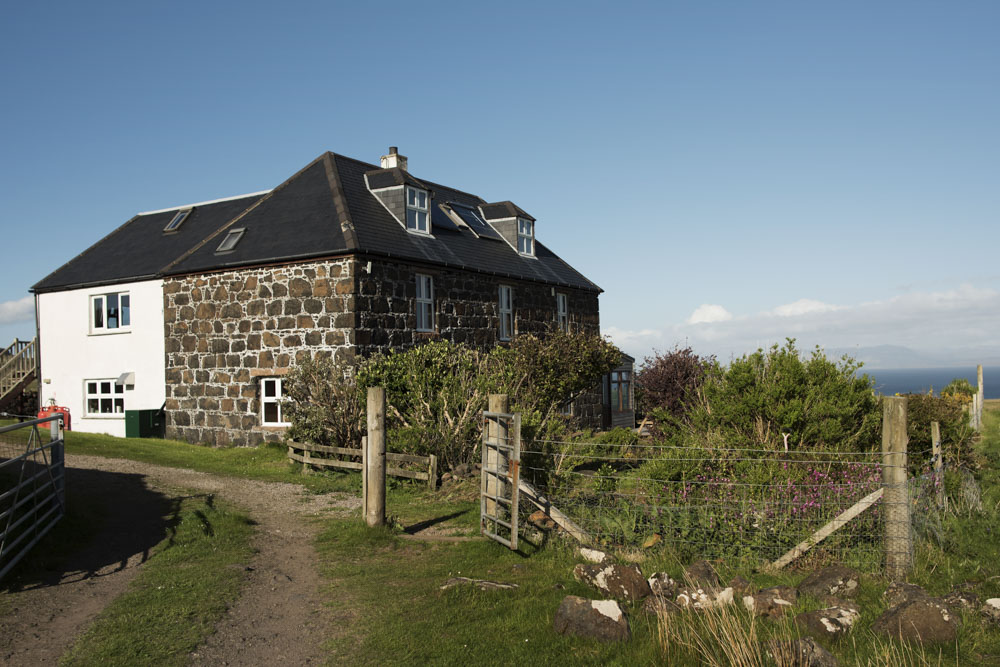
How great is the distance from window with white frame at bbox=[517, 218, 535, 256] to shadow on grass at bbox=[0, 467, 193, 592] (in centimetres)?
1720

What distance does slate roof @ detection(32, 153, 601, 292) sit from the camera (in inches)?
818

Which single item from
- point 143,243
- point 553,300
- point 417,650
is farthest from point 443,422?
point 143,243

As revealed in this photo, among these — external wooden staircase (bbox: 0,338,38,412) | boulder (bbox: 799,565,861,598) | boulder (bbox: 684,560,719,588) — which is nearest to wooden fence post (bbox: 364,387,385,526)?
boulder (bbox: 684,560,719,588)

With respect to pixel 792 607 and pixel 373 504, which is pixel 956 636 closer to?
pixel 792 607

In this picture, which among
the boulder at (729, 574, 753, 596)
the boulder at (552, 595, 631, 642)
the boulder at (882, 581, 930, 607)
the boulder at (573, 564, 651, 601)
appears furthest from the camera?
the boulder at (573, 564, 651, 601)

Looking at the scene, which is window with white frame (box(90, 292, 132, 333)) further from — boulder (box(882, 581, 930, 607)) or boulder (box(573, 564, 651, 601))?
boulder (box(882, 581, 930, 607))

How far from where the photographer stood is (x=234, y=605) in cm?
794

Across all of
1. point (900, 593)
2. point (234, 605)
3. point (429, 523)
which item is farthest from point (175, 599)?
point (900, 593)

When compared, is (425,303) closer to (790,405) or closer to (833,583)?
(790,405)

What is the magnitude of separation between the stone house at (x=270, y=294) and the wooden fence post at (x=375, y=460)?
8.43 m

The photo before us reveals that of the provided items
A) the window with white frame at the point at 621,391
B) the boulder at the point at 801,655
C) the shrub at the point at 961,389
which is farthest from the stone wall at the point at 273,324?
the shrub at the point at 961,389

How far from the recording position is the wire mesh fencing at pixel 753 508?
888 centimetres

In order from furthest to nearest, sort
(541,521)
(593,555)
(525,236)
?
1. (525,236)
2. (541,521)
3. (593,555)

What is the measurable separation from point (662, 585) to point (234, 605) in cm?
441
